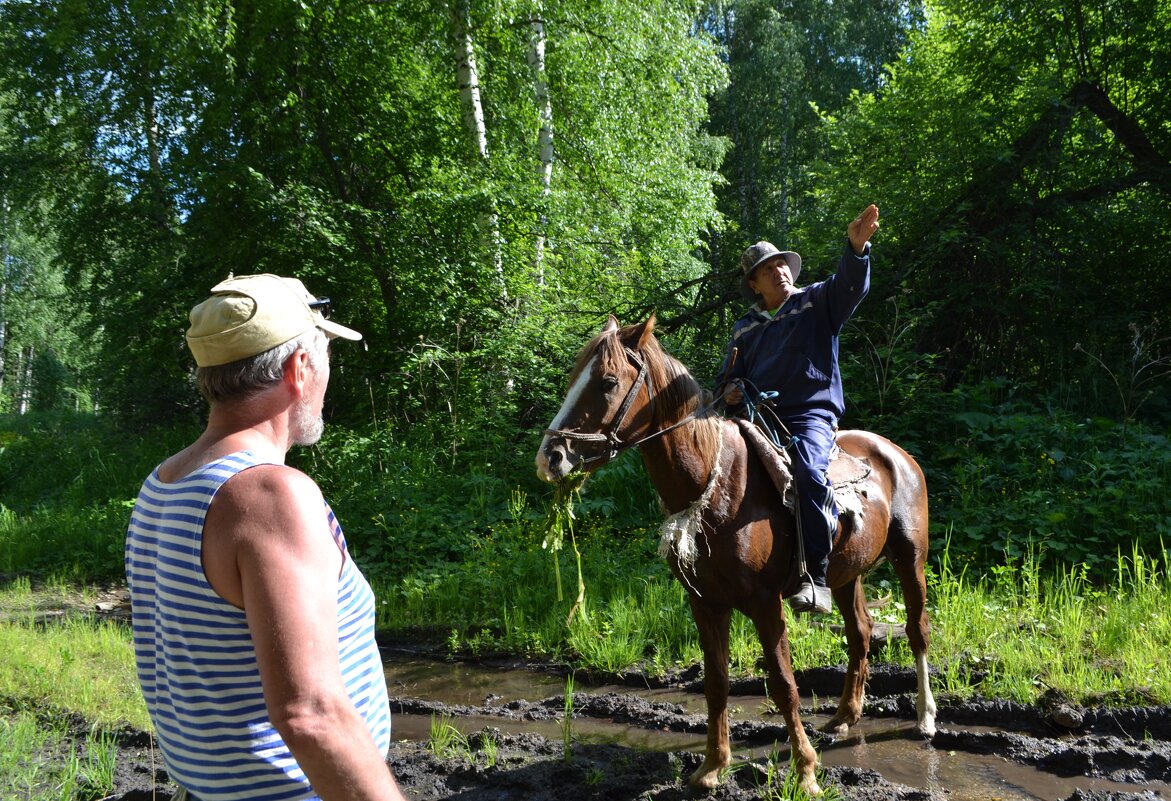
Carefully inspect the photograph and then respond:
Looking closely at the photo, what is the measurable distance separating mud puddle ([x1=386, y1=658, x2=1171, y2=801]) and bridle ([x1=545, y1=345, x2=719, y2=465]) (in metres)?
1.78

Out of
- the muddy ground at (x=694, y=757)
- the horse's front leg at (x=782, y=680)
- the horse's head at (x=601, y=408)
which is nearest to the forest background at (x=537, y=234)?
the muddy ground at (x=694, y=757)

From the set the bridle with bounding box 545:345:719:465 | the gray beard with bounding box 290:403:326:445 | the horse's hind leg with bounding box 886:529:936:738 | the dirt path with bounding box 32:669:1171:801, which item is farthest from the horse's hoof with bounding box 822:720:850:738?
the gray beard with bounding box 290:403:326:445

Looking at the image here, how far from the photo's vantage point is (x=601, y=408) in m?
4.09

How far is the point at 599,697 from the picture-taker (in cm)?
575

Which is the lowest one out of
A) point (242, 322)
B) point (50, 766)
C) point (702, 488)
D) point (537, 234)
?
point (50, 766)

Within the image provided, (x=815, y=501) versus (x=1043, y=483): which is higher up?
(x=815, y=501)

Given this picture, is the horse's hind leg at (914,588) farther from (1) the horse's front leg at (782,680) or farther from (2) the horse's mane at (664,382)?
(2) the horse's mane at (664,382)

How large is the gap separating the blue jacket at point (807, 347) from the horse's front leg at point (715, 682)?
120 centimetres

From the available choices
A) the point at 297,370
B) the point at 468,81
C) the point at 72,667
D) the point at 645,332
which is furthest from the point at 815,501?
the point at 468,81

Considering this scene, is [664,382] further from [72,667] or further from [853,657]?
[72,667]

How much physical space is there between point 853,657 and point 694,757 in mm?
1234

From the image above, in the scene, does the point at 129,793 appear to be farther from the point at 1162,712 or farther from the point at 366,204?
the point at 366,204

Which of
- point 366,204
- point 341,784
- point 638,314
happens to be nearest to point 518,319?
point 638,314

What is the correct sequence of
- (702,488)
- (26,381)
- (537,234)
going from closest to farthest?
(702,488) → (537,234) → (26,381)
